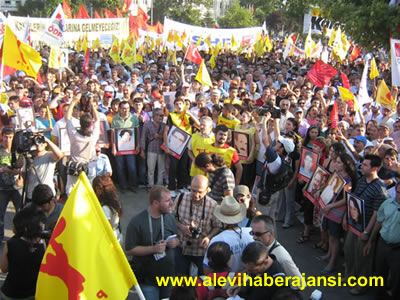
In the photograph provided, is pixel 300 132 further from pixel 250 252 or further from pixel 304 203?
pixel 250 252

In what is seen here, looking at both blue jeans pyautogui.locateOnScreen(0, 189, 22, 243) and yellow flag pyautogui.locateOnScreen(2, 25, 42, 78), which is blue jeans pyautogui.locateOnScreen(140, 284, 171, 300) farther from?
yellow flag pyautogui.locateOnScreen(2, 25, 42, 78)

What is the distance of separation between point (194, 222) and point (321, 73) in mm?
7255

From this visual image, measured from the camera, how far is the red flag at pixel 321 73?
10430 millimetres

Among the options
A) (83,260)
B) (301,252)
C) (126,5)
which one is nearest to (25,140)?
(83,260)

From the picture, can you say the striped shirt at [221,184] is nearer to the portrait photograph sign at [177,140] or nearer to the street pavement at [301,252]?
the street pavement at [301,252]

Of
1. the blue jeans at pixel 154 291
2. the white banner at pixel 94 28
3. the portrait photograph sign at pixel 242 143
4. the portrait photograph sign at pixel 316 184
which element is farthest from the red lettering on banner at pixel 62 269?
the white banner at pixel 94 28

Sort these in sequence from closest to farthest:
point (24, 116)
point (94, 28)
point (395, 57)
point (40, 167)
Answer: point (40, 167), point (24, 116), point (395, 57), point (94, 28)

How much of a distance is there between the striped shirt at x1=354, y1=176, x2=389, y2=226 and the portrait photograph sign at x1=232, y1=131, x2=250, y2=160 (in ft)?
8.55

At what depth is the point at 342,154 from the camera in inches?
219

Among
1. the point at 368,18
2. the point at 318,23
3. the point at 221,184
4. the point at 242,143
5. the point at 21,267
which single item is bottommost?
the point at 242,143

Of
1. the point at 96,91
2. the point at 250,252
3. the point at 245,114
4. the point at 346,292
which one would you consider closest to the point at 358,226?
the point at 346,292

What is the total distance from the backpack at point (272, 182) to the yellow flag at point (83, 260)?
3.53m

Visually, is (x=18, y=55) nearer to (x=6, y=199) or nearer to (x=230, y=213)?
(x=6, y=199)

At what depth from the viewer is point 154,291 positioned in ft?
12.6
